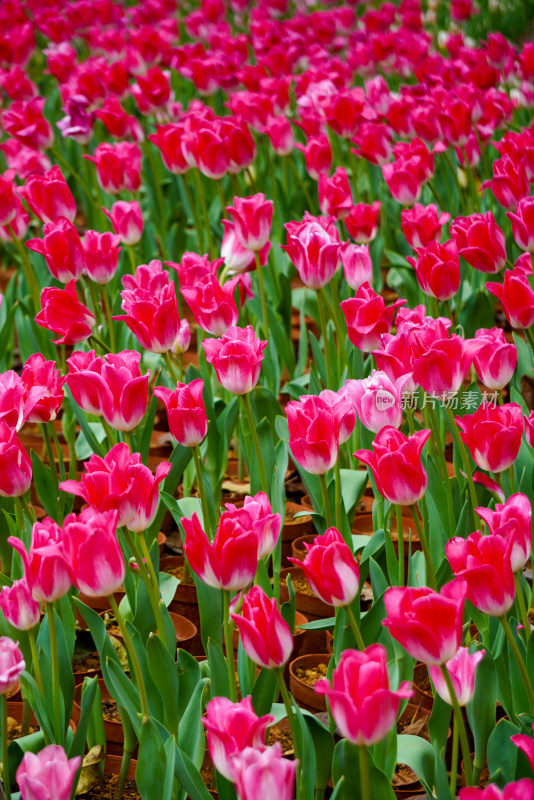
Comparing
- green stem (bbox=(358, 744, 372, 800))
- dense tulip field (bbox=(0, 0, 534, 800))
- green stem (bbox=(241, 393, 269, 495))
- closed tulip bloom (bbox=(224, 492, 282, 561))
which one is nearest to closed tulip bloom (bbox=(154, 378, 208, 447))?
dense tulip field (bbox=(0, 0, 534, 800))

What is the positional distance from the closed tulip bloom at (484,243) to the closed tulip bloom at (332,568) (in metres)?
0.99

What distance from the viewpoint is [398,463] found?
45.6 inches

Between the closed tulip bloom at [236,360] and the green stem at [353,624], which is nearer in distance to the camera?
the green stem at [353,624]

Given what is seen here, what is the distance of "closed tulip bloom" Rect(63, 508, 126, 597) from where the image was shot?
106cm

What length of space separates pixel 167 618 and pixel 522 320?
0.78 metres

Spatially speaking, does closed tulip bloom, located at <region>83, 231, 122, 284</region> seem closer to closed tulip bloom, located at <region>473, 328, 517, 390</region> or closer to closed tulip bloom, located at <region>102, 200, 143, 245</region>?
closed tulip bloom, located at <region>102, 200, 143, 245</region>

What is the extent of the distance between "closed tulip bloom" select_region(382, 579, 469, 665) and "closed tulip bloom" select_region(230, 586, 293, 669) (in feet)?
0.43

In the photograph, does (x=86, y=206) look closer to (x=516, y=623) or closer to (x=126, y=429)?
(x=126, y=429)

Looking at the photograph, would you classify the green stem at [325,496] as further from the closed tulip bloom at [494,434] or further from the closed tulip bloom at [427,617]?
the closed tulip bloom at [427,617]

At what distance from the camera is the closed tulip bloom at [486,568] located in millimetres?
1039

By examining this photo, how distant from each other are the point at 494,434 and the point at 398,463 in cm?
20

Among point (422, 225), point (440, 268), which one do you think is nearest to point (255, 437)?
point (440, 268)

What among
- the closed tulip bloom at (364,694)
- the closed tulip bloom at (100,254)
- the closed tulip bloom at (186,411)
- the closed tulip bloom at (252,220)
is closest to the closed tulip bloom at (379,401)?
the closed tulip bloom at (186,411)

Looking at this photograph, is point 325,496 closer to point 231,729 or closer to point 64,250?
point 231,729
